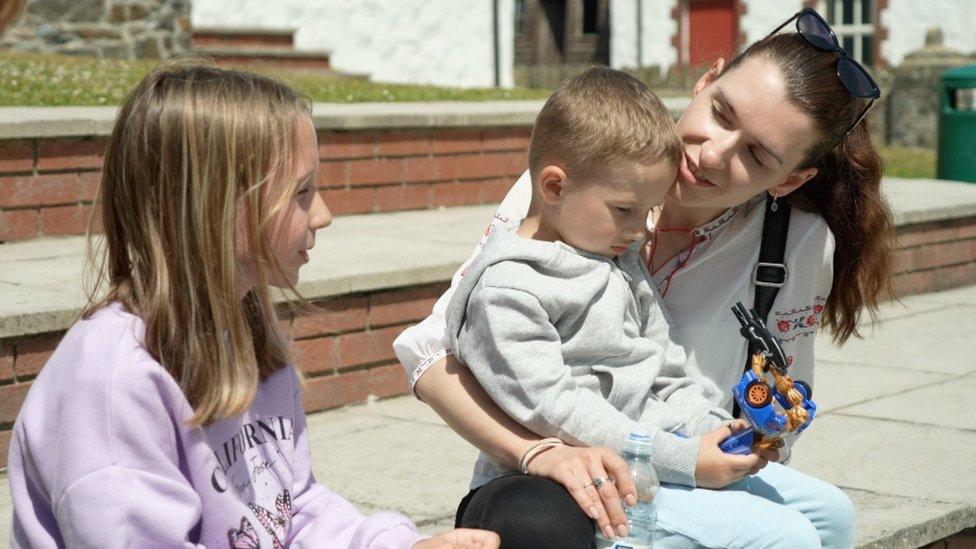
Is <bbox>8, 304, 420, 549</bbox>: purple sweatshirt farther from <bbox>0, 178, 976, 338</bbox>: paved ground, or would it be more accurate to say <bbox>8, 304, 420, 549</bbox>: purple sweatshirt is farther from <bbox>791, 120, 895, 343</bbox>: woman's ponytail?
<bbox>0, 178, 976, 338</bbox>: paved ground

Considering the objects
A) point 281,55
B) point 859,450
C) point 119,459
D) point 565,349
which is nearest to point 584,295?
point 565,349

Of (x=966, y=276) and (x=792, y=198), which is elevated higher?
(x=792, y=198)

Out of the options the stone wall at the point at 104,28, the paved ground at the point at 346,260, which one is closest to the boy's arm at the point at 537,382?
the paved ground at the point at 346,260

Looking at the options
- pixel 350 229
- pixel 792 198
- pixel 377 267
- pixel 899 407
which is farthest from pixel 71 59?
pixel 792 198

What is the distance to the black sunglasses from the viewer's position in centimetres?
271

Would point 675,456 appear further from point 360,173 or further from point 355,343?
point 360,173

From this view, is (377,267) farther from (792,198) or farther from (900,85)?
(900,85)

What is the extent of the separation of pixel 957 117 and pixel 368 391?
22.0 feet

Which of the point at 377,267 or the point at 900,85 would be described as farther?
the point at 900,85

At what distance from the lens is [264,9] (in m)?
16.4

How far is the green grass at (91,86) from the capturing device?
7.20 metres

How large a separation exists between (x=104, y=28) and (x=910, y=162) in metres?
10.1

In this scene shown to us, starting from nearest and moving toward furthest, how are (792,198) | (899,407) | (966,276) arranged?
(792,198) < (899,407) < (966,276)

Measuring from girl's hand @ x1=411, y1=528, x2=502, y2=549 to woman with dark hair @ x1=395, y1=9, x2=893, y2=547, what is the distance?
4 centimetres
